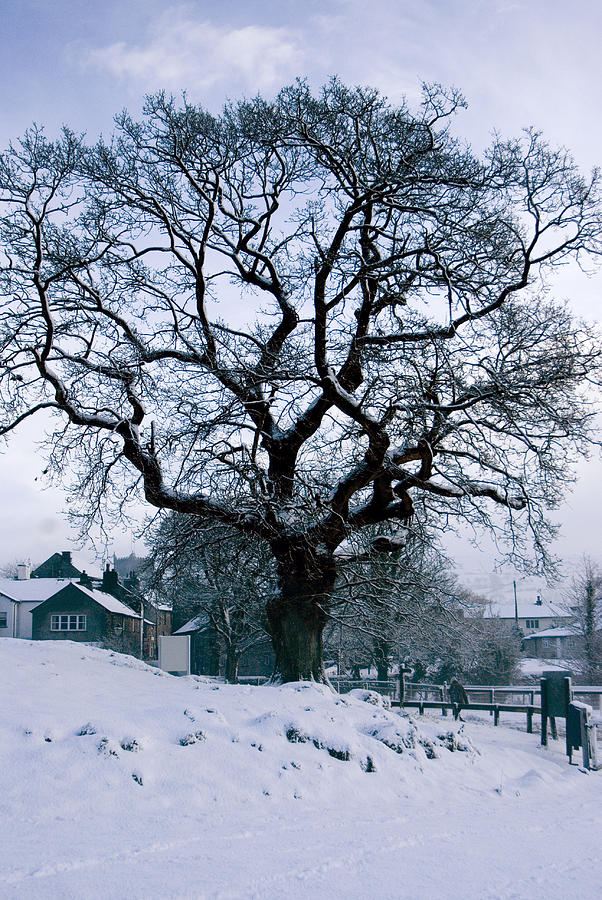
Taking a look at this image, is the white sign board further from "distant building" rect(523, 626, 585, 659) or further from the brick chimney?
"distant building" rect(523, 626, 585, 659)

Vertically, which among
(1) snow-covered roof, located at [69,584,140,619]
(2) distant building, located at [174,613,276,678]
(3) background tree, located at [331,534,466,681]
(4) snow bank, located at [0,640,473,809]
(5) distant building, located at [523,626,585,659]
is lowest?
(5) distant building, located at [523,626,585,659]

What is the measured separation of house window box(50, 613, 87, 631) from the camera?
4975cm

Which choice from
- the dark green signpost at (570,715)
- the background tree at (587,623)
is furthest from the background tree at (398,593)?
the background tree at (587,623)

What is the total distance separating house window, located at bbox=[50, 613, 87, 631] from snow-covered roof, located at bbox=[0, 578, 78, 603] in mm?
2934

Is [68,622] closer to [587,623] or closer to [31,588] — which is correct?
[31,588]

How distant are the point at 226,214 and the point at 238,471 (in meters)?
5.64

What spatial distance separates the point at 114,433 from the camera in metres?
13.3

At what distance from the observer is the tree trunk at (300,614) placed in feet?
43.3

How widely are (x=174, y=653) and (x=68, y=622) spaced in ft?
109

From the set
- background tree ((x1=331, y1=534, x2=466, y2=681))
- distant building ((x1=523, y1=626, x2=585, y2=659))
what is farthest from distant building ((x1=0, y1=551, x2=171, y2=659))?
distant building ((x1=523, y1=626, x2=585, y2=659))

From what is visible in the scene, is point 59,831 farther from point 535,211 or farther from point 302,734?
point 535,211

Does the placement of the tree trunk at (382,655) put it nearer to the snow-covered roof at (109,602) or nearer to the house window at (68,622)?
the snow-covered roof at (109,602)

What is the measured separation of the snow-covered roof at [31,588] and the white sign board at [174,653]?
35266mm

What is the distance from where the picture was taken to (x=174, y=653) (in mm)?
20031
